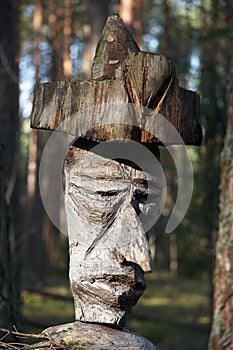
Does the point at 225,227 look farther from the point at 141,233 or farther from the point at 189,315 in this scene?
the point at 189,315

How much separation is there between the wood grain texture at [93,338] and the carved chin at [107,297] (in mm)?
32

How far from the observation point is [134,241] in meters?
2.01

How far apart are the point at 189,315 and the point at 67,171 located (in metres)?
9.14

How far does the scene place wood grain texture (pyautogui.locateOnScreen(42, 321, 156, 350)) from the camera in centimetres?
196

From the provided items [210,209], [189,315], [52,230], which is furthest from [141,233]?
[52,230]

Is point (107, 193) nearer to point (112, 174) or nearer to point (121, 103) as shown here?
point (112, 174)

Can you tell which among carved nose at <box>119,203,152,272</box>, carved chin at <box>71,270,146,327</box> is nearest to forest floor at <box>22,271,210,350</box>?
carved chin at <box>71,270,146,327</box>

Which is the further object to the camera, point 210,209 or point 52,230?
point 52,230

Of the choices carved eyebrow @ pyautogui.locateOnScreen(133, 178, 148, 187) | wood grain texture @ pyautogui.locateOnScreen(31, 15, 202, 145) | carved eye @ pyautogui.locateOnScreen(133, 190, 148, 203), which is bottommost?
carved eye @ pyautogui.locateOnScreen(133, 190, 148, 203)

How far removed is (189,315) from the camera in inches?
426

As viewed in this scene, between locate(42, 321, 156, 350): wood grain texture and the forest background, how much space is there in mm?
1056

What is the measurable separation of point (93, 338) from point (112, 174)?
54cm

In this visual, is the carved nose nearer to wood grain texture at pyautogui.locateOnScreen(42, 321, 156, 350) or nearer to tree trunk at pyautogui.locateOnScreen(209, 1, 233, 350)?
wood grain texture at pyautogui.locateOnScreen(42, 321, 156, 350)

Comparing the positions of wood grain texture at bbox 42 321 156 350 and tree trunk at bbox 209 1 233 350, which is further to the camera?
tree trunk at bbox 209 1 233 350
